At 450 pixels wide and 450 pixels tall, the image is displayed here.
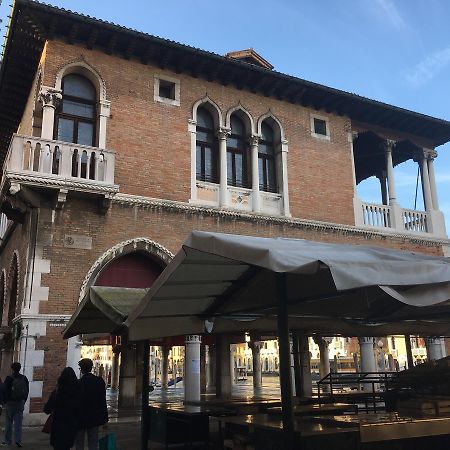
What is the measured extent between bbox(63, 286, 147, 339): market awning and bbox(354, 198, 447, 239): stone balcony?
10174mm

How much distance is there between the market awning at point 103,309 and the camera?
7027 mm

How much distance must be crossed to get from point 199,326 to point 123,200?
6.54m

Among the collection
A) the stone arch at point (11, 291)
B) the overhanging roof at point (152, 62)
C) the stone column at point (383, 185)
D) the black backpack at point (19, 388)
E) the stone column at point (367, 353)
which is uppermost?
the overhanging roof at point (152, 62)

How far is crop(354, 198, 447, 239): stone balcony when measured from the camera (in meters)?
16.9

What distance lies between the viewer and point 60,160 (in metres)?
12.1

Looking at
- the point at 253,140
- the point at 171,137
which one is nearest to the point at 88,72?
the point at 171,137

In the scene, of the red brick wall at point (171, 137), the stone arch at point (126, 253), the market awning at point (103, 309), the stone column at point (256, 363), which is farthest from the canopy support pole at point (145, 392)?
the stone column at point (256, 363)

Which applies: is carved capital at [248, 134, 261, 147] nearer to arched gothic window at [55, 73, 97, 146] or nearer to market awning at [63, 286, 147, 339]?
arched gothic window at [55, 73, 97, 146]

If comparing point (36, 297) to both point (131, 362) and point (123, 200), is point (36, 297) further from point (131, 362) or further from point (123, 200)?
point (131, 362)

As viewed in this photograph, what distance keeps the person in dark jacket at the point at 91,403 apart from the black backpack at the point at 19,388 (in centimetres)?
301

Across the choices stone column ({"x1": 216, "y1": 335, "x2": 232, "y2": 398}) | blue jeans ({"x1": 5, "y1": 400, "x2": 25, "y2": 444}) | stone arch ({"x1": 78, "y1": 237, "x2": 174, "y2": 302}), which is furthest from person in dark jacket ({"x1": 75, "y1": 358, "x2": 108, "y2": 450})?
stone column ({"x1": 216, "y1": 335, "x2": 232, "y2": 398})

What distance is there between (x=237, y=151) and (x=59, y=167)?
5.60 meters

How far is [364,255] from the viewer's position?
448 cm

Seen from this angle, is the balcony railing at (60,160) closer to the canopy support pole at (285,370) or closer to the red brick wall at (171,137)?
the red brick wall at (171,137)
